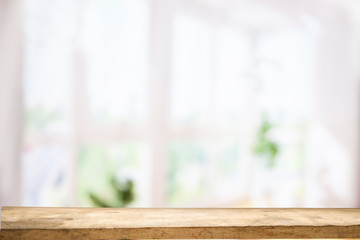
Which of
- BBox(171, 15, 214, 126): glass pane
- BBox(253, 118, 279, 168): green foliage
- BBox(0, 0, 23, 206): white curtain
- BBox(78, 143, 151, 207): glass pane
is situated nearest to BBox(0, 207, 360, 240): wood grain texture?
BBox(0, 0, 23, 206): white curtain

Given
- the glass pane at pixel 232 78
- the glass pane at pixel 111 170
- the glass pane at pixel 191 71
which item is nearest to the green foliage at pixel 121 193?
the glass pane at pixel 111 170

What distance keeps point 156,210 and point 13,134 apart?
8.81 ft

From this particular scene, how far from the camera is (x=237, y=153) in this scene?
5.03m

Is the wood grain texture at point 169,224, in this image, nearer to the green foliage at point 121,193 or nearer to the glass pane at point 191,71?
the green foliage at point 121,193

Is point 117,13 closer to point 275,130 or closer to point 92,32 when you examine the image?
point 92,32

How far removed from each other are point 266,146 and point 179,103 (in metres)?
1.22

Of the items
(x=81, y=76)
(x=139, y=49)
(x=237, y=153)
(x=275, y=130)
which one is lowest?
(x=237, y=153)

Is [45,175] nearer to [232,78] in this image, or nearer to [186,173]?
[186,173]

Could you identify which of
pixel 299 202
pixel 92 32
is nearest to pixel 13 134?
pixel 92 32

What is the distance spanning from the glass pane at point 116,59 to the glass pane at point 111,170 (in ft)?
0.98

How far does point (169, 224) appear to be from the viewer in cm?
98

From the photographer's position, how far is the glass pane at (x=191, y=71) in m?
4.25

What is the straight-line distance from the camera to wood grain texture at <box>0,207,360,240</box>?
95 cm

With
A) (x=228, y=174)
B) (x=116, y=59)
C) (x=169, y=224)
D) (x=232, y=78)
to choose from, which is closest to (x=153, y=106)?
(x=116, y=59)
